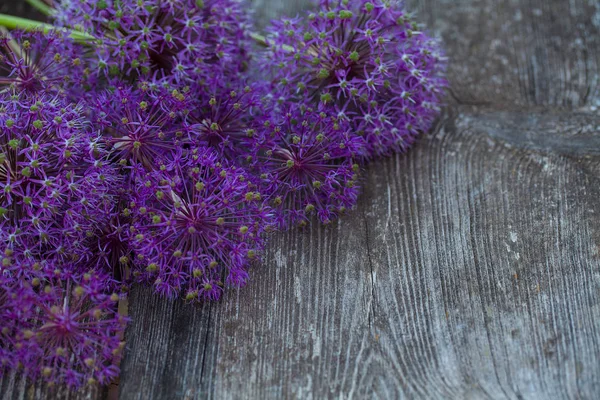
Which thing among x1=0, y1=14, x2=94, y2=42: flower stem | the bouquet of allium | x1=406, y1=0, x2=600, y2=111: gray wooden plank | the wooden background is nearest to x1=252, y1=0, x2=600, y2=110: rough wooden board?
x1=406, y1=0, x2=600, y2=111: gray wooden plank

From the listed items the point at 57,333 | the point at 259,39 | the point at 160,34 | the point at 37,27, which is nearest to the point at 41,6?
the point at 37,27

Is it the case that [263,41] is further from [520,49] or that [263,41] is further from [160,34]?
[520,49]

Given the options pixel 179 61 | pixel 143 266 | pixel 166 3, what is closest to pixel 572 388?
pixel 143 266

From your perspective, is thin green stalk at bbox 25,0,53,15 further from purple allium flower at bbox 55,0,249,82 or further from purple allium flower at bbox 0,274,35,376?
purple allium flower at bbox 0,274,35,376

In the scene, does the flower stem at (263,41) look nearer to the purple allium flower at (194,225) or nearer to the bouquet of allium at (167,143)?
the bouquet of allium at (167,143)

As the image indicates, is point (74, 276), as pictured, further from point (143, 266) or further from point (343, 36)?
point (343, 36)

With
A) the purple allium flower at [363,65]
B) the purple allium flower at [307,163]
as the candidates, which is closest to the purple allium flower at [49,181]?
the purple allium flower at [307,163]
